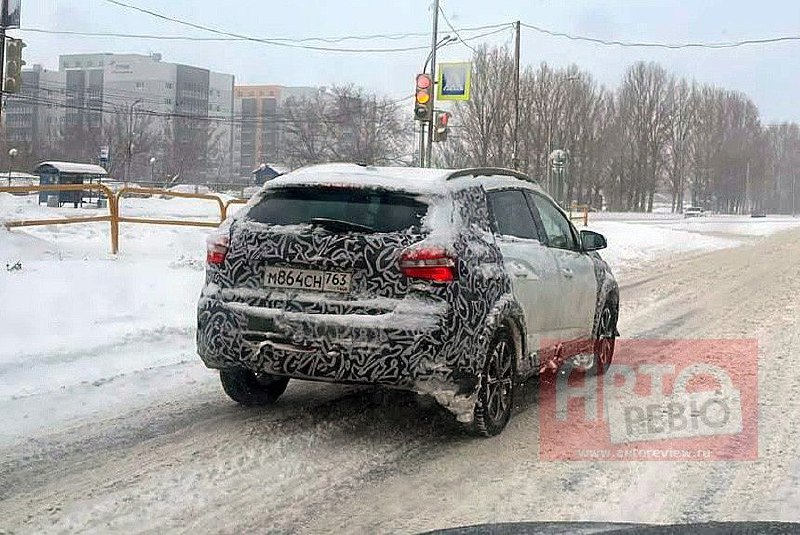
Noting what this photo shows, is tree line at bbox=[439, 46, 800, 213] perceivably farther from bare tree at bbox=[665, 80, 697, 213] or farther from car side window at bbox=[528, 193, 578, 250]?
car side window at bbox=[528, 193, 578, 250]

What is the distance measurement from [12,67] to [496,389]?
10.0 metres

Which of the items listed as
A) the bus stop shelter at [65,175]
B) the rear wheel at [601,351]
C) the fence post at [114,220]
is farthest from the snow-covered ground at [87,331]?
the bus stop shelter at [65,175]

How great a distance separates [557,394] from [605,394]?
35 cm

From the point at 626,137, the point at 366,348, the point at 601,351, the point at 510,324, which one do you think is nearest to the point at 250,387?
the point at 366,348

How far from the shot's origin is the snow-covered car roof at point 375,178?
5.41 metres

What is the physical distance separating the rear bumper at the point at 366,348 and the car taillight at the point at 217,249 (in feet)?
1.43

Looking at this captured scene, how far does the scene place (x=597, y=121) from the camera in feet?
274

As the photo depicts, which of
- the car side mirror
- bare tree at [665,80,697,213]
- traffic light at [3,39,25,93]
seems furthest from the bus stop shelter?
bare tree at [665,80,697,213]

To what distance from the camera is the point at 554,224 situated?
273 inches

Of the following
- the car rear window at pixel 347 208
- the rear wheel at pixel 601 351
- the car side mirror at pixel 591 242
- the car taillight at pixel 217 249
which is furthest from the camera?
the rear wheel at pixel 601 351

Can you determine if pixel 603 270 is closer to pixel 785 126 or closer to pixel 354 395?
pixel 354 395

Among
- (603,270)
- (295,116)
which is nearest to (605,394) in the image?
(603,270)

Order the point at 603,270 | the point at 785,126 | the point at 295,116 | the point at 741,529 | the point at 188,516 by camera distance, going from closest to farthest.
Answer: the point at 741,529 → the point at 188,516 → the point at 603,270 → the point at 295,116 → the point at 785,126

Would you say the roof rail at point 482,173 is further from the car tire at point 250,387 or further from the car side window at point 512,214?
the car tire at point 250,387
